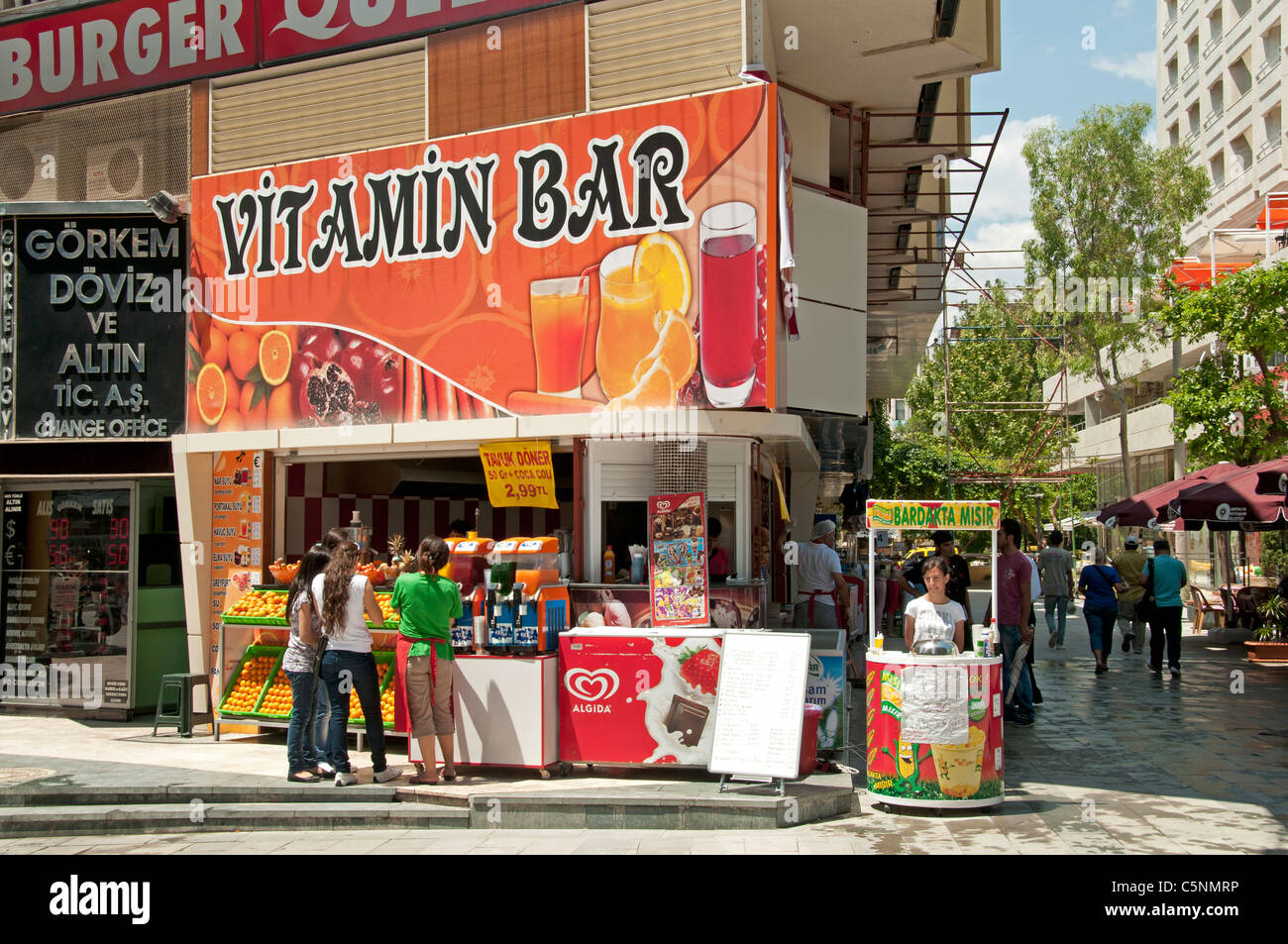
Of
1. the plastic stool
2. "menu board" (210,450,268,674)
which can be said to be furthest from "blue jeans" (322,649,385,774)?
"menu board" (210,450,268,674)

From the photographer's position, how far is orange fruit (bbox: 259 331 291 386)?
1170 cm

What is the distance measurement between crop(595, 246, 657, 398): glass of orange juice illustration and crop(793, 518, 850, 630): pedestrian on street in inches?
139

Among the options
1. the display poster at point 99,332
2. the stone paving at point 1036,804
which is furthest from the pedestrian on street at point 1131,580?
the display poster at point 99,332

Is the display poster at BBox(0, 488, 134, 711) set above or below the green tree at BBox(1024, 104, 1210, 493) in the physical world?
below

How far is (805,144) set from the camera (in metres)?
12.6

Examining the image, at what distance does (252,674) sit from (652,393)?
15.7 ft

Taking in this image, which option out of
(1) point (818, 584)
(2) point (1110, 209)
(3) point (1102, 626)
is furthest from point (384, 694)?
(2) point (1110, 209)

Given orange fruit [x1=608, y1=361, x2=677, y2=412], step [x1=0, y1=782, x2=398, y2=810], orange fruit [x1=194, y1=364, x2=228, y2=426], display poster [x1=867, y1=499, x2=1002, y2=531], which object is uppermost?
orange fruit [x1=194, y1=364, x2=228, y2=426]

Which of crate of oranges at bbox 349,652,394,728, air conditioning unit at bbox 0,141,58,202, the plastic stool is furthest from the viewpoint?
air conditioning unit at bbox 0,141,58,202

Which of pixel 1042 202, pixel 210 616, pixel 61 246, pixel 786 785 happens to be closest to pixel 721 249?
pixel 786 785

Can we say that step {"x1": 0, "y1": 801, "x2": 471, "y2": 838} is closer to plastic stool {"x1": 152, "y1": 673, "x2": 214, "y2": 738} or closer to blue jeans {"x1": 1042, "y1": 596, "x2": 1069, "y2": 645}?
plastic stool {"x1": 152, "y1": 673, "x2": 214, "y2": 738}

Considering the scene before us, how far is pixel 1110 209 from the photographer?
99.3ft

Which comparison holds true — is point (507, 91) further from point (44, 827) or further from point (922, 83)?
point (44, 827)
